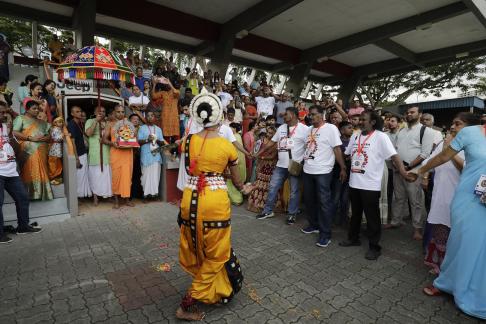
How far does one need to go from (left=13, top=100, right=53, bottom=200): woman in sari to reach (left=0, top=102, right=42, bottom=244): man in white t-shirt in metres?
0.36

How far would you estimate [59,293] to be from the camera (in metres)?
2.96

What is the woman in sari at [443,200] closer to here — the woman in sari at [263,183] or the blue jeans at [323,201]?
the blue jeans at [323,201]

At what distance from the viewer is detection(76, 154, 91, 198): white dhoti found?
5902 millimetres

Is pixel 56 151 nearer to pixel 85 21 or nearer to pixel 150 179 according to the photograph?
pixel 150 179

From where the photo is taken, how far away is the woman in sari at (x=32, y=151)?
4805 mm

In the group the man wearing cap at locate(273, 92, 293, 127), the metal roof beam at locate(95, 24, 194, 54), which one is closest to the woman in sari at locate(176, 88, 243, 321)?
the man wearing cap at locate(273, 92, 293, 127)

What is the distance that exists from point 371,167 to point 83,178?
532cm

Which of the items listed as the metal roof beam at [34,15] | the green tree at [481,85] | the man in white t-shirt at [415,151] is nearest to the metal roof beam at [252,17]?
the metal roof beam at [34,15]

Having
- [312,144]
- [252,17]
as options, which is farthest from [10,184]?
[252,17]

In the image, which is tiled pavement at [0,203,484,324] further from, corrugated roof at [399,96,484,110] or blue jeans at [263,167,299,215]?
corrugated roof at [399,96,484,110]

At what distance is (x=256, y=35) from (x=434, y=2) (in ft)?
23.4

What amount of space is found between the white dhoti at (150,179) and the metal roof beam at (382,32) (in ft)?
35.8

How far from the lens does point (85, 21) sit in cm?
959

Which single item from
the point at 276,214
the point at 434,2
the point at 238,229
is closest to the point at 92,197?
the point at 238,229
